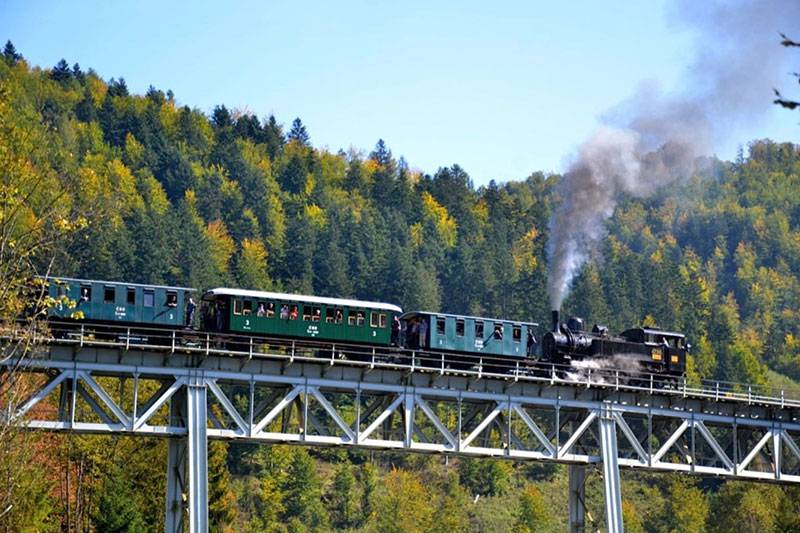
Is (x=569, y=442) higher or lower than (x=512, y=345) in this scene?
lower

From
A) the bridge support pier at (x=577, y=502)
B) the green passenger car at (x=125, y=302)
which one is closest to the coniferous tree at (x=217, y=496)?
the green passenger car at (x=125, y=302)

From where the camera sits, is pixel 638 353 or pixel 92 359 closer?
pixel 92 359

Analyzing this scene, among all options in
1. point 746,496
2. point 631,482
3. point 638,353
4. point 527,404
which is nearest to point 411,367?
point 527,404

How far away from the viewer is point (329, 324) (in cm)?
6662

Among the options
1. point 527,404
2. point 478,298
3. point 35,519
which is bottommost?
point 35,519

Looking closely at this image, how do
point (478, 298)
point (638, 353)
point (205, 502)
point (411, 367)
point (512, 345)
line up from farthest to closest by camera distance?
point (478, 298) < point (638, 353) < point (512, 345) < point (411, 367) < point (205, 502)

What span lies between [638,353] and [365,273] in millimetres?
111579

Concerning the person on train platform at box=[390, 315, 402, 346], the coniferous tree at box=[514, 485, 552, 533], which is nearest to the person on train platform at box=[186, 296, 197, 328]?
the person on train platform at box=[390, 315, 402, 346]

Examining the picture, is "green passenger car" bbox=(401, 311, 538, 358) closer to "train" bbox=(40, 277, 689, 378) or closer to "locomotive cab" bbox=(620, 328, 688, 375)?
"train" bbox=(40, 277, 689, 378)

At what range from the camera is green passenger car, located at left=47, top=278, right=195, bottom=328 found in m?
63.6

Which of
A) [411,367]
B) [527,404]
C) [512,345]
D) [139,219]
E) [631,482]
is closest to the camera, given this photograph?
[411,367]

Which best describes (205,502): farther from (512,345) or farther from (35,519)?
(512,345)

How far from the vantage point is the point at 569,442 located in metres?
64.9

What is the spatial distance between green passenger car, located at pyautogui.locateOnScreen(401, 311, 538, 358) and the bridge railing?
1.73 feet
